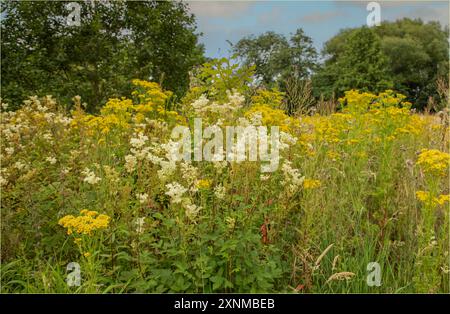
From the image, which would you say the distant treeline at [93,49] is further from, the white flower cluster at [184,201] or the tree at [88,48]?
the white flower cluster at [184,201]

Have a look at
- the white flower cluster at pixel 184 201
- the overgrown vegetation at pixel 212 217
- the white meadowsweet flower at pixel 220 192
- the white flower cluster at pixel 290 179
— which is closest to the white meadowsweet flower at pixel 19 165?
the overgrown vegetation at pixel 212 217

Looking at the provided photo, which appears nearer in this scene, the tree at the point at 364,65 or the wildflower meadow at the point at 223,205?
the wildflower meadow at the point at 223,205

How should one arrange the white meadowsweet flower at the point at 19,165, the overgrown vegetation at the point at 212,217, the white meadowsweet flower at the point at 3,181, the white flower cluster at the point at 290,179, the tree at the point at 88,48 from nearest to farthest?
1. the overgrown vegetation at the point at 212,217
2. the white flower cluster at the point at 290,179
3. the white meadowsweet flower at the point at 3,181
4. the white meadowsweet flower at the point at 19,165
5. the tree at the point at 88,48

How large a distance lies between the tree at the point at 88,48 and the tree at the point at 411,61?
21.7 metres

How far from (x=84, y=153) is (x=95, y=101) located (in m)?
7.03

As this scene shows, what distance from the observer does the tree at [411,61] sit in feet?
107

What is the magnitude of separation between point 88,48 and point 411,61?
1224 inches

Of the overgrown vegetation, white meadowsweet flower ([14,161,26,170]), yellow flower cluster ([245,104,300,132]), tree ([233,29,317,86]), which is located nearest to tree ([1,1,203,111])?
the overgrown vegetation

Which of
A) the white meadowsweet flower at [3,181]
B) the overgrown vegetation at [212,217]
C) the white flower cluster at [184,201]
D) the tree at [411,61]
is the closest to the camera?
the white flower cluster at [184,201]

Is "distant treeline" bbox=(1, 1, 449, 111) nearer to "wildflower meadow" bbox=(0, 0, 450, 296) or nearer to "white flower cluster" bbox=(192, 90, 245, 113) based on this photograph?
"wildflower meadow" bbox=(0, 0, 450, 296)

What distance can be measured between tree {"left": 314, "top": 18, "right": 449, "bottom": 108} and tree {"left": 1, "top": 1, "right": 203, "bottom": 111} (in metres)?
21.7

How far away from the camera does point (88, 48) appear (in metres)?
10.2

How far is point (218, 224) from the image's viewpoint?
2.84m
